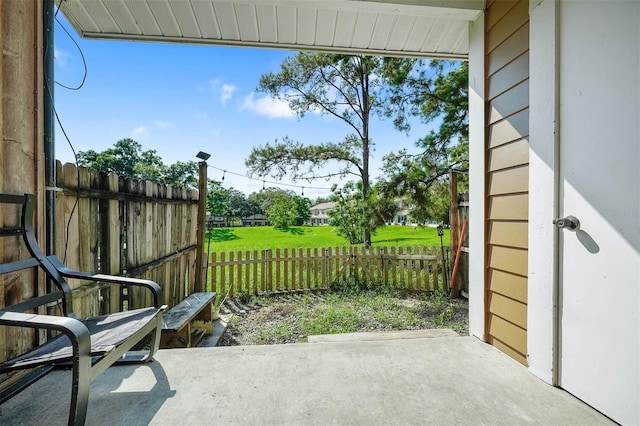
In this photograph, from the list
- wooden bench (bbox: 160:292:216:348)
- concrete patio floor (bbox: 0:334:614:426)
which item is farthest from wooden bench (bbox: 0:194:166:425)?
wooden bench (bbox: 160:292:216:348)

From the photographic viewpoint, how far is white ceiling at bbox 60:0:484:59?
6.40ft

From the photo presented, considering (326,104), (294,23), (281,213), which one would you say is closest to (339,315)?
(294,23)

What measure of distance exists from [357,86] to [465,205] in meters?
5.71

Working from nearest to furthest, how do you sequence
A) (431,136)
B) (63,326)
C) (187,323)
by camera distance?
(63,326) → (187,323) → (431,136)

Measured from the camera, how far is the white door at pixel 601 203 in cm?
109

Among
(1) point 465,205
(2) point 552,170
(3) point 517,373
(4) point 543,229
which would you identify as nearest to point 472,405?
(3) point 517,373

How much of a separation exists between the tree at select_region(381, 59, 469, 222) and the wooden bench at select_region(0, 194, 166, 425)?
173 inches

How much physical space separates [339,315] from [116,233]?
102 inches

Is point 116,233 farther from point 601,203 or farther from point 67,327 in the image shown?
point 601,203

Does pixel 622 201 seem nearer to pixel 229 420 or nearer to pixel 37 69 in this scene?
pixel 229 420

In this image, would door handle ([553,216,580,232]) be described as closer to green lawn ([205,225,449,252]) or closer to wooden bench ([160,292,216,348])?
wooden bench ([160,292,216,348])

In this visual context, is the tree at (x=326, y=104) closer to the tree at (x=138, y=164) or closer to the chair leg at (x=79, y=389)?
the chair leg at (x=79, y=389)

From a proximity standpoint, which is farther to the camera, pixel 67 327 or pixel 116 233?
pixel 116 233

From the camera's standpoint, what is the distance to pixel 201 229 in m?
4.00
